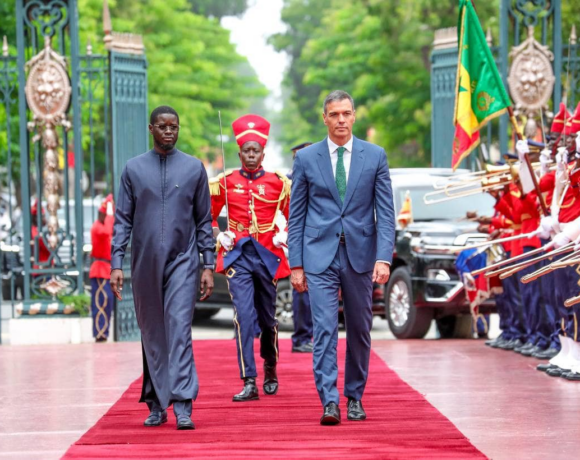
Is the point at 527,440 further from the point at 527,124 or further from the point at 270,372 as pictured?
the point at 527,124

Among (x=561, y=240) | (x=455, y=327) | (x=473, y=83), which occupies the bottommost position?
(x=455, y=327)

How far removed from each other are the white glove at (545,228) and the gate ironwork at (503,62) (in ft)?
14.0

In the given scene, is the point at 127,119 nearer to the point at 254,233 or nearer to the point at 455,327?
the point at 455,327

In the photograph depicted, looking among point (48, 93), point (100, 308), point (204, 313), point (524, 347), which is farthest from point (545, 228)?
A: point (204, 313)

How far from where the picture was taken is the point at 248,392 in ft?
31.5

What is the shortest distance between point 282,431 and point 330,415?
12.8 inches

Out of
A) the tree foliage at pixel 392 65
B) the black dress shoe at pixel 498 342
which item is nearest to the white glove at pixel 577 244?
the black dress shoe at pixel 498 342

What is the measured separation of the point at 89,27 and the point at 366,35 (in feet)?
26.1

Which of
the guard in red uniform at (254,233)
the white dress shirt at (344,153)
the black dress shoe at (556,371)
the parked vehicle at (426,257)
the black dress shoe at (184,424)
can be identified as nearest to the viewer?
the black dress shoe at (184,424)

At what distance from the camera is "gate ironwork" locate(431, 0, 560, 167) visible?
52.6ft

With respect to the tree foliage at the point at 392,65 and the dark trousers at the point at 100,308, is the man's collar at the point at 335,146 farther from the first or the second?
the tree foliage at the point at 392,65

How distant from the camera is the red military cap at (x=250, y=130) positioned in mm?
9844

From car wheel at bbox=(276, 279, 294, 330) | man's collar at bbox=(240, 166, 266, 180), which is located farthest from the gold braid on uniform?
car wheel at bbox=(276, 279, 294, 330)

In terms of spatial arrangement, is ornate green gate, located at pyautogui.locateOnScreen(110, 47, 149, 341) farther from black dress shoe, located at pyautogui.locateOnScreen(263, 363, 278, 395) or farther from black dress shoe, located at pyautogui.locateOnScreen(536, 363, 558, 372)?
black dress shoe, located at pyautogui.locateOnScreen(263, 363, 278, 395)
